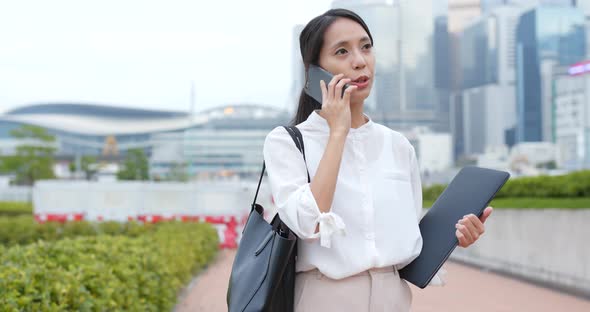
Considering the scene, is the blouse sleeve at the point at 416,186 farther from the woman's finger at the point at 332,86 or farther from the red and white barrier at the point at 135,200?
the red and white barrier at the point at 135,200

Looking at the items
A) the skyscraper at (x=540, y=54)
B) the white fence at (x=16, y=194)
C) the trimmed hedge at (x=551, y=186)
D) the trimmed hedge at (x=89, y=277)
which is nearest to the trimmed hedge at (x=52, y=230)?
the trimmed hedge at (x=89, y=277)

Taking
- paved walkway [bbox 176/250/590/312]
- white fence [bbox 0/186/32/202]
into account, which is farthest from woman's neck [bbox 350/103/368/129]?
white fence [bbox 0/186/32/202]

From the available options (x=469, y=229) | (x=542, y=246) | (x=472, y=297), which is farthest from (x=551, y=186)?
(x=469, y=229)

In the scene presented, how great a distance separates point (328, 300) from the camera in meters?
1.67

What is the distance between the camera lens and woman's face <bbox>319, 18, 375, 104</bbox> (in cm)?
175

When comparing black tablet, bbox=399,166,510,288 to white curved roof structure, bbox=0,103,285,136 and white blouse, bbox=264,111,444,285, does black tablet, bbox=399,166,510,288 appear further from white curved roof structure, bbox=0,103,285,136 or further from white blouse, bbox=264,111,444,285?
white curved roof structure, bbox=0,103,285,136

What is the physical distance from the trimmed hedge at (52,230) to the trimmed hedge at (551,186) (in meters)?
6.29

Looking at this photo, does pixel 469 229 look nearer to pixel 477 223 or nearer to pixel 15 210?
pixel 477 223

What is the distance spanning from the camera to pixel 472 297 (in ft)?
23.1

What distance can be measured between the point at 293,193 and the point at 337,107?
24 centimetres

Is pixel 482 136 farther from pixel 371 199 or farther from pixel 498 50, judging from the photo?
pixel 371 199

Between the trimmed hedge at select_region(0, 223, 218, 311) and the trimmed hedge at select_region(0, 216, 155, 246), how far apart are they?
4389mm

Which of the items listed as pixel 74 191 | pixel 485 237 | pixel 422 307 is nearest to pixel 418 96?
pixel 74 191

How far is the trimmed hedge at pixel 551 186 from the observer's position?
336 inches
